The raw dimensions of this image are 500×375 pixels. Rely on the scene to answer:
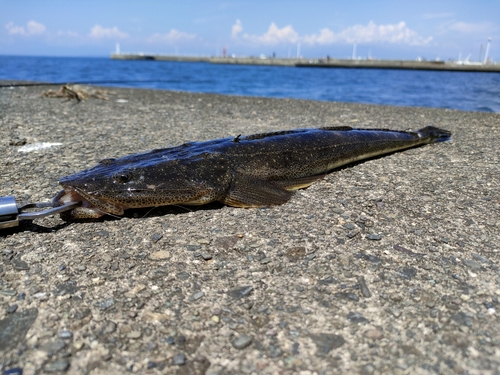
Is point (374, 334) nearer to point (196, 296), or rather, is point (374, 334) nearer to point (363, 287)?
point (363, 287)

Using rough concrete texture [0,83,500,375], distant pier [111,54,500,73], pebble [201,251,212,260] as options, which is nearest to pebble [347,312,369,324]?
rough concrete texture [0,83,500,375]

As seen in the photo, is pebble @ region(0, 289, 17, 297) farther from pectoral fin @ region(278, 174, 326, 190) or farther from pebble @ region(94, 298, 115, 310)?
pectoral fin @ region(278, 174, 326, 190)

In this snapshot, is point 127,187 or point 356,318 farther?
point 127,187

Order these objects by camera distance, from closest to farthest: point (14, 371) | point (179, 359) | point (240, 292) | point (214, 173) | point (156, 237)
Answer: point (14, 371) < point (179, 359) < point (240, 292) < point (156, 237) < point (214, 173)

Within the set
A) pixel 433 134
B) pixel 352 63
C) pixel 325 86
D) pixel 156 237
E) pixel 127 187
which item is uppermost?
pixel 352 63

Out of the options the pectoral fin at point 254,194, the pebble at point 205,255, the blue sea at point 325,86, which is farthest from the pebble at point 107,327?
the blue sea at point 325,86

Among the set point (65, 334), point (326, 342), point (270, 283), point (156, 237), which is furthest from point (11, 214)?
point (326, 342)

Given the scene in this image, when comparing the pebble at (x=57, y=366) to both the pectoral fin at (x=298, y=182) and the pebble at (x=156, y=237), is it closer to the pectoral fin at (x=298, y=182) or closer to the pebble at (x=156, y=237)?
the pebble at (x=156, y=237)
